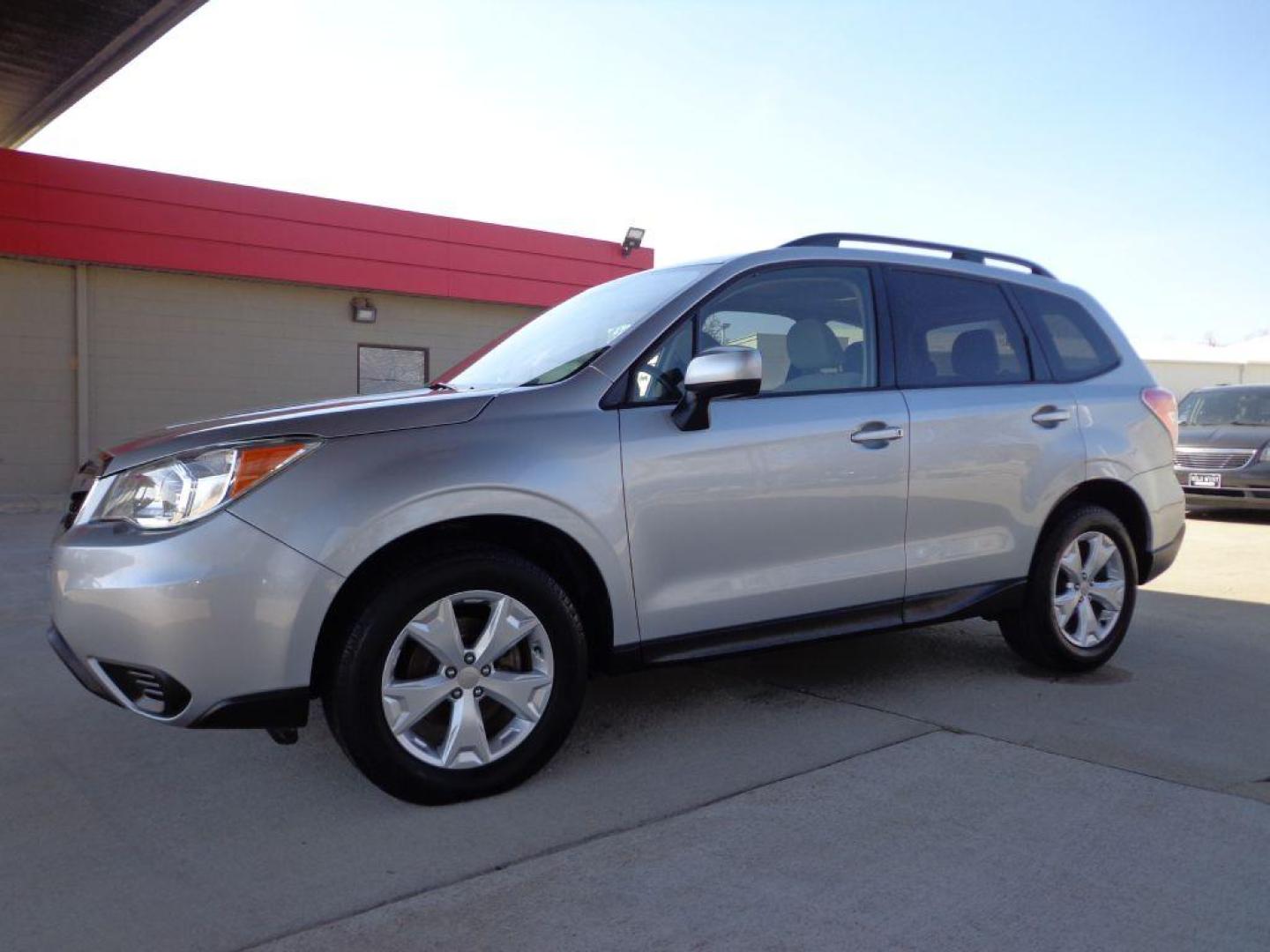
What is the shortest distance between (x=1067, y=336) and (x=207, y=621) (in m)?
3.92

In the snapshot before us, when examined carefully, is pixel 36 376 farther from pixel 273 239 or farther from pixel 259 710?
pixel 259 710

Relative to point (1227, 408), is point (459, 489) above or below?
below

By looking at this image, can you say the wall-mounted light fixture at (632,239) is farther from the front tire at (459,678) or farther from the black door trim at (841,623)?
the front tire at (459,678)

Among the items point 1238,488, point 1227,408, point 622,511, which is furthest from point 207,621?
point 1227,408

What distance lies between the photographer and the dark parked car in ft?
37.2

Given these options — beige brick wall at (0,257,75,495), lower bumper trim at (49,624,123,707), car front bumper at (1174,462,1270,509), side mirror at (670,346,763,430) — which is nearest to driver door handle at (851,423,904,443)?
Result: side mirror at (670,346,763,430)

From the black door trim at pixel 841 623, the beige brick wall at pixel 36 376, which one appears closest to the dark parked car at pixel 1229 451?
the black door trim at pixel 841 623

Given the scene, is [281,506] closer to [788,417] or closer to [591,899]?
[591,899]

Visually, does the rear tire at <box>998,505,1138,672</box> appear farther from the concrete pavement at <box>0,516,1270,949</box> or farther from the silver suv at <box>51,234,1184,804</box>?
the concrete pavement at <box>0,516,1270,949</box>

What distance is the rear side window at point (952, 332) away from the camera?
13.9ft

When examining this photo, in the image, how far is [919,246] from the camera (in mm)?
4570

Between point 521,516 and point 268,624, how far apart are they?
0.80m

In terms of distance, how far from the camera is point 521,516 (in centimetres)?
319

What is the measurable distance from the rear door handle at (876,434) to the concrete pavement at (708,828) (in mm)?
1078
